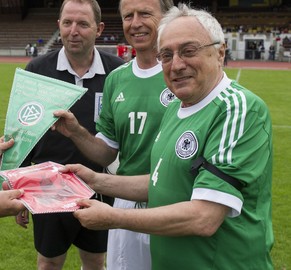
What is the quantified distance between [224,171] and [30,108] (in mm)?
1339

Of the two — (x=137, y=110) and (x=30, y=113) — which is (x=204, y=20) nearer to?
(x=137, y=110)

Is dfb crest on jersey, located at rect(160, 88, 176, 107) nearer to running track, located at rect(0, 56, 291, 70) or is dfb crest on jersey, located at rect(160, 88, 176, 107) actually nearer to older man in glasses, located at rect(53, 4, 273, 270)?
older man in glasses, located at rect(53, 4, 273, 270)

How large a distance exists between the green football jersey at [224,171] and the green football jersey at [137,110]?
0.65 metres

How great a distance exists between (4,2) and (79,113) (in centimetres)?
5194

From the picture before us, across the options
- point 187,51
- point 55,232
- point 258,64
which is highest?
point 187,51

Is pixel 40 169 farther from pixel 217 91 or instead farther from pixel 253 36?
pixel 253 36

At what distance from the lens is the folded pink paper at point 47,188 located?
217 cm

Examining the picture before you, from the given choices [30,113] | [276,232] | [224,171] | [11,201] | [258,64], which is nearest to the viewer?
[224,171]

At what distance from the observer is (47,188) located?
91.4 inches

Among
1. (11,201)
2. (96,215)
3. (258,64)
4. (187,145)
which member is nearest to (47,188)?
(11,201)

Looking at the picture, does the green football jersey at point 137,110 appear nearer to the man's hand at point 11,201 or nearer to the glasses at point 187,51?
the glasses at point 187,51

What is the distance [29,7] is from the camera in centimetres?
5275

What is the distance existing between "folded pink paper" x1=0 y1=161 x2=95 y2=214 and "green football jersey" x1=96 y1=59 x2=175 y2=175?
70 cm

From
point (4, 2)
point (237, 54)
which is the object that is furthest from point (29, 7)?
point (237, 54)
